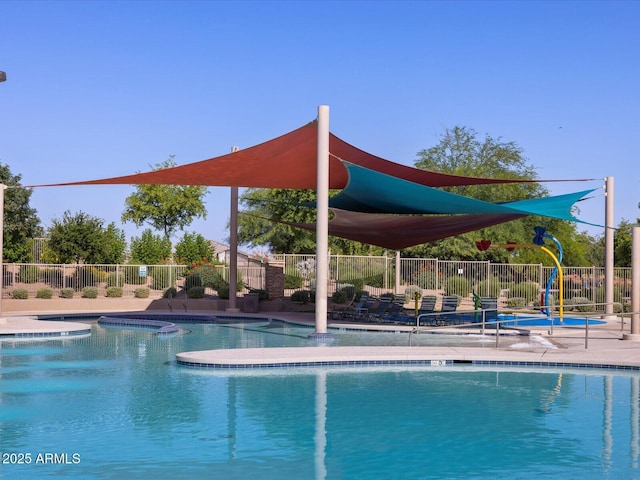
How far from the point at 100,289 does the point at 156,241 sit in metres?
10.3

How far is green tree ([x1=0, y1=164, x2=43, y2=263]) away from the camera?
3131cm

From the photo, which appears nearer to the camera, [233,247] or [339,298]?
[233,247]

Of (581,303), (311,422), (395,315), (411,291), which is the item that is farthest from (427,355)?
(411,291)

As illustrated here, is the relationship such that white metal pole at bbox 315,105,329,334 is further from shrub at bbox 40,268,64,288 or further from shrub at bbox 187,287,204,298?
shrub at bbox 40,268,64,288

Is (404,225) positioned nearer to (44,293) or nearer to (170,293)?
(170,293)

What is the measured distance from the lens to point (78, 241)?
3055 cm

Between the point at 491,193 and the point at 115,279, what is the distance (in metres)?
Answer: 19.3

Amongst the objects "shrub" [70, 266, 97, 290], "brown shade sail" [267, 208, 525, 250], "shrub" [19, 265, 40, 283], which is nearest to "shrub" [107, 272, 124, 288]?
"shrub" [70, 266, 97, 290]

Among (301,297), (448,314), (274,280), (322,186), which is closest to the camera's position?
(322,186)

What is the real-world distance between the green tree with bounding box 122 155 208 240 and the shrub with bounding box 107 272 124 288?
19.9 metres

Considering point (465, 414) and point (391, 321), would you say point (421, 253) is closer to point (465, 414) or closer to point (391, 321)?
point (391, 321)

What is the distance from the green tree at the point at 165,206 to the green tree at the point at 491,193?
1419cm

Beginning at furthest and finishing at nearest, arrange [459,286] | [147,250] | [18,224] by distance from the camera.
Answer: [147,250]
[18,224]
[459,286]

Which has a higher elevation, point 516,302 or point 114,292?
point 114,292
